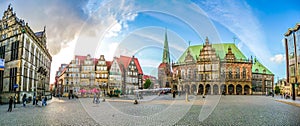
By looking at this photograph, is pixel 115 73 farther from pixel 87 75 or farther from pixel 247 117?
pixel 87 75

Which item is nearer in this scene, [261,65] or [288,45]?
[288,45]

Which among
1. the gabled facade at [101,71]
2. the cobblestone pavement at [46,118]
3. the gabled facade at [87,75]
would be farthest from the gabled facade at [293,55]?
the gabled facade at [87,75]

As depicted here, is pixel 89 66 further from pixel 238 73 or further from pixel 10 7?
pixel 238 73

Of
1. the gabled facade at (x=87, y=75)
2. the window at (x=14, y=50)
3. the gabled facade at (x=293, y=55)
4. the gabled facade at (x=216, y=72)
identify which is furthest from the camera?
the gabled facade at (x=216, y=72)

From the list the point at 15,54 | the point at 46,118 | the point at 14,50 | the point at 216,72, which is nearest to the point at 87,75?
the point at 14,50

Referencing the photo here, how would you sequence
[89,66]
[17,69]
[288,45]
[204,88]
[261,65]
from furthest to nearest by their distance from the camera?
[261,65] → [204,88] → [89,66] → [288,45] → [17,69]

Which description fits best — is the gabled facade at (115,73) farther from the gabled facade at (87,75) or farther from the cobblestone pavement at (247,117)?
the gabled facade at (87,75)

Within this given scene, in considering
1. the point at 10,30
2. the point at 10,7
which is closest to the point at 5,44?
the point at 10,30

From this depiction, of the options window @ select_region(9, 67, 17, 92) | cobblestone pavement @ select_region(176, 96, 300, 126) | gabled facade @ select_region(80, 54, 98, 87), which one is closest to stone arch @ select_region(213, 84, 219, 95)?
gabled facade @ select_region(80, 54, 98, 87)

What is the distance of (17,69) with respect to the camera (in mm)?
26672

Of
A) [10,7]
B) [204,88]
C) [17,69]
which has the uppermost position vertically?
[10,7]

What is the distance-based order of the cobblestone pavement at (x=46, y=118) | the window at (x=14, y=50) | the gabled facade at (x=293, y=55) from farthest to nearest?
the gabled facade at (x=293, y=55) → the window at (x=14, y=50) → the cobblestone pavement at (x=46, y=118)

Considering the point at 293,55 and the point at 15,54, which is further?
the point at 293,55

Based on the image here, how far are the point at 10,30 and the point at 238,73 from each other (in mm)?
62842
